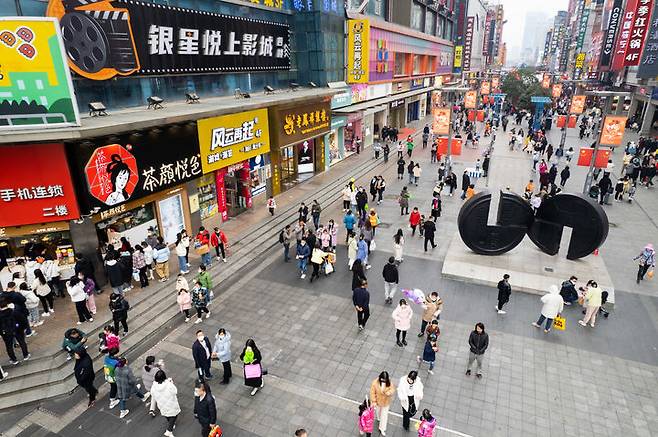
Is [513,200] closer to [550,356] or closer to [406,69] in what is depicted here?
[550,356]

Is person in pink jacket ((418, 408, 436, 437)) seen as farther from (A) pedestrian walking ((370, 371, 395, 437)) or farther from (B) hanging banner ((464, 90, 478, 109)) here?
(B) hanging banner ((464, 90, 478, 109))

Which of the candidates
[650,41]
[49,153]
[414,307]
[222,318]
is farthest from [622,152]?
[49,153]

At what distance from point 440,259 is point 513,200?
3454 millimetres

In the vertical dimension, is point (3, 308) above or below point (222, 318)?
above

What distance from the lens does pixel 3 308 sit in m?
9.45

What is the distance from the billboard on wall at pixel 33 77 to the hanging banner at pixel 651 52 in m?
45.2

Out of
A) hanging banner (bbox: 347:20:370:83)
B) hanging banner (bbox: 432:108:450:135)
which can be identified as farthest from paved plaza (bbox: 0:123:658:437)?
hanging banner (bbox: 347:20:370:83)

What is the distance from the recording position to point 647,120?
41.8m

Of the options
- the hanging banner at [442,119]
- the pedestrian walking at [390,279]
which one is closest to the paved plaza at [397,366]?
the pedestrian walking at [390,279]

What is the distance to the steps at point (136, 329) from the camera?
955 cm

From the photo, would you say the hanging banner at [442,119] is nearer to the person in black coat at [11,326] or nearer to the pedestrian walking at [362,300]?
the pedestrian walking at [362,300]

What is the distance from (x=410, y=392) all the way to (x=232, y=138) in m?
13.6

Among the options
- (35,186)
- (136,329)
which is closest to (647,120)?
(136,329)

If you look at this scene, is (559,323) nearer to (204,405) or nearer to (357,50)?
(204,405)
